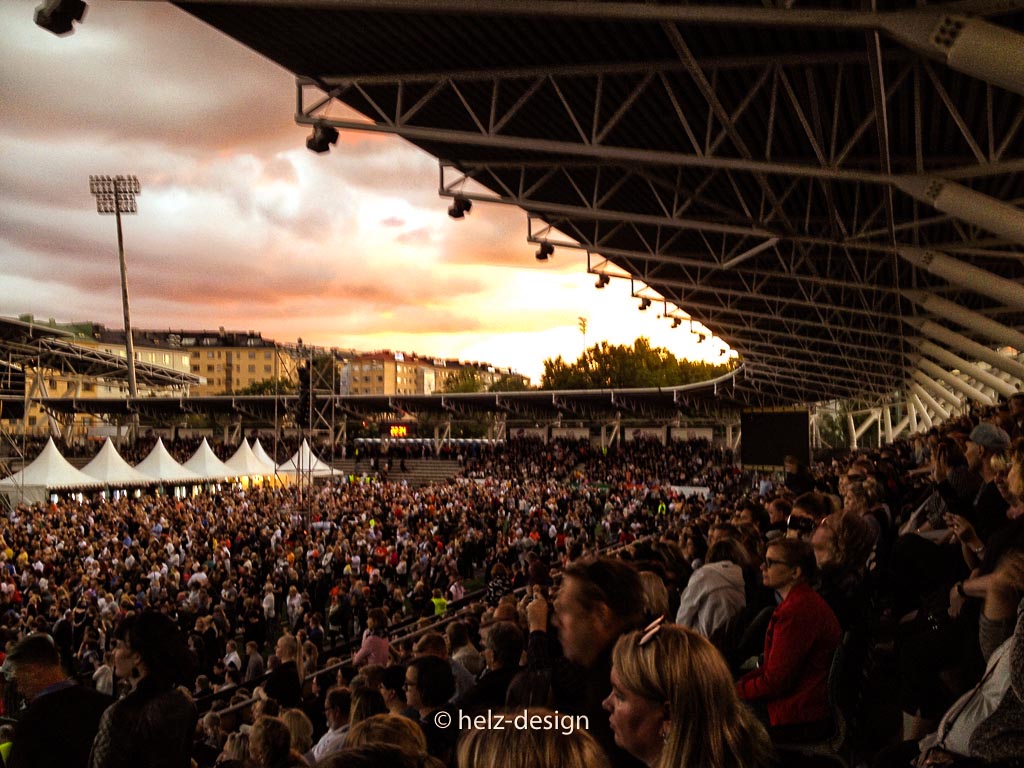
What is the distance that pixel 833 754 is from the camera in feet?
10.8

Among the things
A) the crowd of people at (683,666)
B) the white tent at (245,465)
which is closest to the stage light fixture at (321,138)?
the crowd of people at (683,666)

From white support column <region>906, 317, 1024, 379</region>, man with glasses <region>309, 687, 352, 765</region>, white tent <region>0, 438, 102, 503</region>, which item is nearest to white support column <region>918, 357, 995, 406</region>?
white support column <region>906, 317, 1024, 379</region>

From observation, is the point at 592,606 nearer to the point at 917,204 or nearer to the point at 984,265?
the point at 917,204

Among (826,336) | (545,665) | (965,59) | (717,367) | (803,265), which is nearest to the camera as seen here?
(545,665)

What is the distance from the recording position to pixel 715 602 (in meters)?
4.11

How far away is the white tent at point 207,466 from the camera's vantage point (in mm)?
34153

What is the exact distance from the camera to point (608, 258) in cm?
1586

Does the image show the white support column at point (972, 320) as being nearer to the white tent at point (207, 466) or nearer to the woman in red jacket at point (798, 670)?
the woman in red jacket at point (798, 670)

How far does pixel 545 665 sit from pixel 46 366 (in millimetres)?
59068

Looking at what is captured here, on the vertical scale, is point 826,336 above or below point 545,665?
above

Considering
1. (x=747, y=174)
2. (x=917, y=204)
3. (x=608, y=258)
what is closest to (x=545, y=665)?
(x=747, y=174)

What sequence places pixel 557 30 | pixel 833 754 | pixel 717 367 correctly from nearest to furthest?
pixel 833 754 < pixel 557 30 < pixel 717 367

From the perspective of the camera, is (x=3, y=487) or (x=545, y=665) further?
(x=3, y=487)

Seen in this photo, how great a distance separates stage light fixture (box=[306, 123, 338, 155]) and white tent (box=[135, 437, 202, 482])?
25812 millimetres
